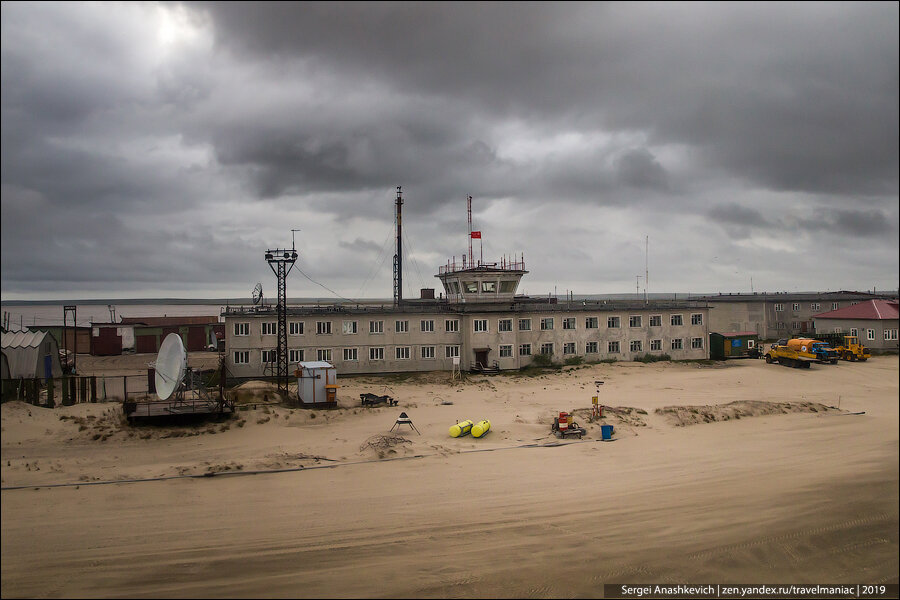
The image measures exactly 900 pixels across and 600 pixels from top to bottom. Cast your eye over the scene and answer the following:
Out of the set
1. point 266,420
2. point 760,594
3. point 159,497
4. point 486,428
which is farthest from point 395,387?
point 760,594

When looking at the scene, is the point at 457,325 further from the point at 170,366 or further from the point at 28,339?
the point at 28,339

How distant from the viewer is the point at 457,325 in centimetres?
4997

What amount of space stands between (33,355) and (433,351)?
2846cm

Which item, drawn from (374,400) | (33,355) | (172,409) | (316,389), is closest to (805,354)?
(374,400)

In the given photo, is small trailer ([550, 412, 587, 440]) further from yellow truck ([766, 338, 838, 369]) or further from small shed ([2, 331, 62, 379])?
yellow truck ([766, 338, 838, 369])

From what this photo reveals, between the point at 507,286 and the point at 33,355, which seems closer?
the point at 33,355

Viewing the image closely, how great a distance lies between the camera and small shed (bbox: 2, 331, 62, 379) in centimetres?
2623

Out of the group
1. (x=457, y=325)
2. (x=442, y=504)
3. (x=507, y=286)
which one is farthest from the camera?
(x=507, y=286)

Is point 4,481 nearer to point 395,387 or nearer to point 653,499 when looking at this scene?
point 653,499

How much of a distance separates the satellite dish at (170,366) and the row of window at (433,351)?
1614 cm

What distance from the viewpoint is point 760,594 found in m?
11.0

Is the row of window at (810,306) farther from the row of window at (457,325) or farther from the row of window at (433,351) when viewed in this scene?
the row of window at (433,351)

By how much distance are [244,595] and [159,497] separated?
7.77 meters

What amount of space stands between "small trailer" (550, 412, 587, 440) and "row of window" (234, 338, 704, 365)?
75.3 ft
